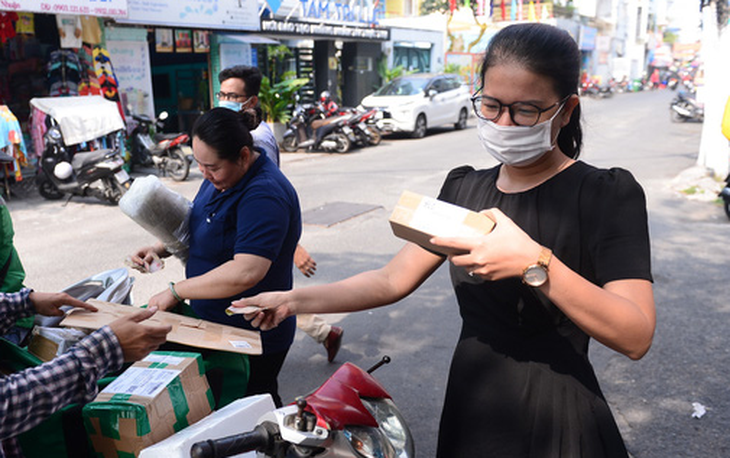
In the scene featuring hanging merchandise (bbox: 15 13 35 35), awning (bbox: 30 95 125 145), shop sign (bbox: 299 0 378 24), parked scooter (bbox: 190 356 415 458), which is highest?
shop sign (bbox: 299 0 378 24)

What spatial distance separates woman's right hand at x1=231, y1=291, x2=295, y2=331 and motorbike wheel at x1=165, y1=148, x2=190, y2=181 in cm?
926

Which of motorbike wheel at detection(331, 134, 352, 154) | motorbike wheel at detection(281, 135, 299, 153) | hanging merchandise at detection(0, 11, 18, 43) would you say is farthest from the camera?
motorbike wheel at detection(281, 135, 299, 153)

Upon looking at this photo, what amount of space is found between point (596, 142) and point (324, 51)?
8744 mm

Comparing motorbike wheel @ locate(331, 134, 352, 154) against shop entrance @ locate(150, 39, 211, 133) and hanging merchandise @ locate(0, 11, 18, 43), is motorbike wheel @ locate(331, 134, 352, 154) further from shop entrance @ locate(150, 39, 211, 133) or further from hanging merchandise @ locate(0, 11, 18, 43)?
hanging merchandise @ locate(0, 11, 18, 43)

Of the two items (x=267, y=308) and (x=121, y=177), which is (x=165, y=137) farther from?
(x=267, y=308)

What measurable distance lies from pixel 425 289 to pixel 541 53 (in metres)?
4.08

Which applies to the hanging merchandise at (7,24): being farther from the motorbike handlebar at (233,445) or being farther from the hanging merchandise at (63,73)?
the motorbike handlebar at (233,445)

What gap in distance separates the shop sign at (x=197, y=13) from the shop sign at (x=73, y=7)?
71 centimetres

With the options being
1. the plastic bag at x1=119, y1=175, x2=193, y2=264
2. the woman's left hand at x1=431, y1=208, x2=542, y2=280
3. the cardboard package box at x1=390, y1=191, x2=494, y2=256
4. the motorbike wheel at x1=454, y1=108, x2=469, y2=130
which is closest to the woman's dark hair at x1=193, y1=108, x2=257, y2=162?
the plastic bag at x1=119, y1=175, x2=193, y2=264

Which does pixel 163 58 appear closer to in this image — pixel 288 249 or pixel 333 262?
pixel 333 262

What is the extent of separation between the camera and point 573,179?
1.50m

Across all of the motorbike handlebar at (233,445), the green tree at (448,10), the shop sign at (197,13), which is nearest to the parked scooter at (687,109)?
the green tree at (448,10)

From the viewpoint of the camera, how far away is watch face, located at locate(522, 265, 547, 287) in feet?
3.93

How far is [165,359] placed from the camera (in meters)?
1.97
